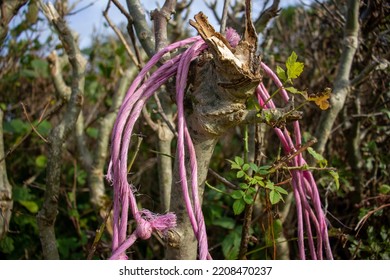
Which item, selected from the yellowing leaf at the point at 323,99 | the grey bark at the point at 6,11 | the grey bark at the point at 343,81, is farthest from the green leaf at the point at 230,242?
the grey bark at the point at 6,11

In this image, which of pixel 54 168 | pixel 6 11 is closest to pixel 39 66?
pixel 6 11

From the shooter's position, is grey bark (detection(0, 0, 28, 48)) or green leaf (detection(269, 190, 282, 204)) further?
grey bark (detection(0, 0, 28, 48))

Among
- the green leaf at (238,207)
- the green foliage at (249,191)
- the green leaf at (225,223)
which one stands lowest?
the green leaf at (225,223)

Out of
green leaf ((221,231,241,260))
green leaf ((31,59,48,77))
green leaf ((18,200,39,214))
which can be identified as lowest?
green leaf ((221,231,241,260))

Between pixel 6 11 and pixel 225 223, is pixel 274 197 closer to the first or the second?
pixel 225 223

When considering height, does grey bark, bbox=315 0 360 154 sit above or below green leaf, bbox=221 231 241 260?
above

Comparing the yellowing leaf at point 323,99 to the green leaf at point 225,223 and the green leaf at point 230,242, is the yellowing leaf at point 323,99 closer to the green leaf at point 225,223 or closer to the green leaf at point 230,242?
the green leaf at point 230,242

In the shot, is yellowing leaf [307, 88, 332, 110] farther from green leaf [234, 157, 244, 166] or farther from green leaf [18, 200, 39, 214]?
green leaf [18, 200, 39, 214]

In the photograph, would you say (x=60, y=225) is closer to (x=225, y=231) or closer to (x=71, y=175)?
(x=71, y=175)

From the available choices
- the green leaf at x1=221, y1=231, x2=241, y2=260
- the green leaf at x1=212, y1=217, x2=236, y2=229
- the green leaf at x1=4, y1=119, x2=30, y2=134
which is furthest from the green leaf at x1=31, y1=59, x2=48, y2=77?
the green leaf at x1=221, y1=231, x2=241, y2=260

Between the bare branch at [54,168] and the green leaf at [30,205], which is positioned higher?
the bare branch at [54,168]

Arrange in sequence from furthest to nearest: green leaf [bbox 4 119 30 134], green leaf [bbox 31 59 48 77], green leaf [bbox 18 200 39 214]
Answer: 1. green leaf [bbox 31 59 48 77]
2. green leaf [bbox 4 119 30 134]
3. green leaf [bbox 18 200 39 214]
